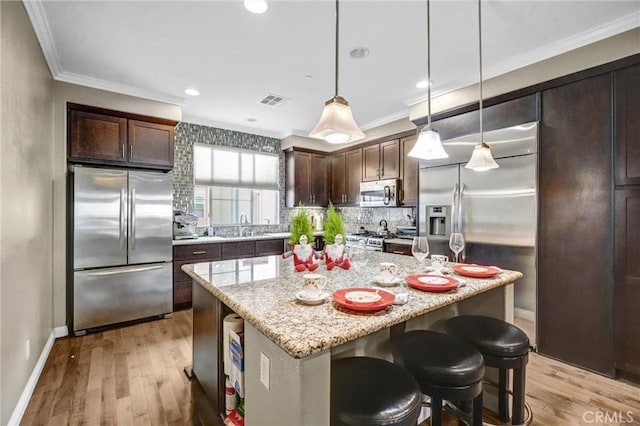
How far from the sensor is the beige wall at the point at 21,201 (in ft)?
5.59

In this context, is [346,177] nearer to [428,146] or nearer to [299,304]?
[428,146]

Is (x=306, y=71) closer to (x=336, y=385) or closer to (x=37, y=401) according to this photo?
(x=336, y=385)

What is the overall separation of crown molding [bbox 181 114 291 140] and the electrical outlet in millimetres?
4235

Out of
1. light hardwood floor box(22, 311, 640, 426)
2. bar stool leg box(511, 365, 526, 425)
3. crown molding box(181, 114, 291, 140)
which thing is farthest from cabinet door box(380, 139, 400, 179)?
bar stool leg box(511, 365, 526, 425)

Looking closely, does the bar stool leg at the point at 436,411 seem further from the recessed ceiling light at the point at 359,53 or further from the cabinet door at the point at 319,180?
the cabinet door at the point at 319,180

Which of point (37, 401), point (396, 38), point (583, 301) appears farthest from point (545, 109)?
point (37, 401)

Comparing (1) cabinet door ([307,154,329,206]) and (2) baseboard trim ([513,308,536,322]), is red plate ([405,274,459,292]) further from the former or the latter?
(1) cabinet door ([307,154,329,206])

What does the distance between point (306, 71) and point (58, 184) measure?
2863 mm

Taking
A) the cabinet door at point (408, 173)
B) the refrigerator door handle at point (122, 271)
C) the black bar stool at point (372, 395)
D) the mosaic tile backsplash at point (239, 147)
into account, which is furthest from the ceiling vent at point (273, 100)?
the black bar stool at point (372, 395)

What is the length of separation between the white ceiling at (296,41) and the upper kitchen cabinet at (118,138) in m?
Result: 0.31

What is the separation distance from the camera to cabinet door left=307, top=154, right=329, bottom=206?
5.54 metres

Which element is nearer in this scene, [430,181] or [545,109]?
[545,109]

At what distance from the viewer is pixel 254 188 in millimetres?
5258

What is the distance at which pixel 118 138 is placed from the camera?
3488 mm
